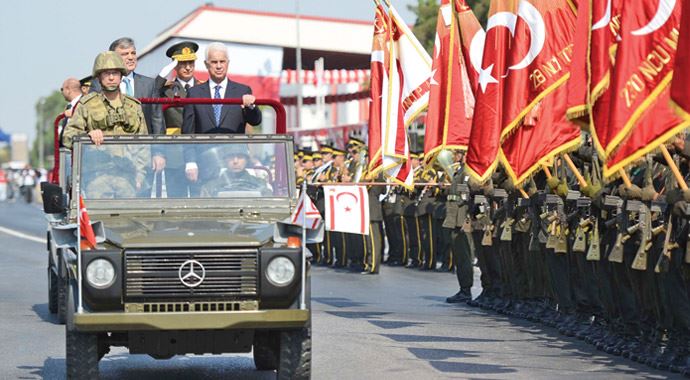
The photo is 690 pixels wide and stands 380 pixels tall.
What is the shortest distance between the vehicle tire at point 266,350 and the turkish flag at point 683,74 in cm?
287

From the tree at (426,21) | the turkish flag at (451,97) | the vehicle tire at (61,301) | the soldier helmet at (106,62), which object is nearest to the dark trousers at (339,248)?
the turkish flag at (451,97)

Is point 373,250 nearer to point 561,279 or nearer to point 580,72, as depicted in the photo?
point 561,279

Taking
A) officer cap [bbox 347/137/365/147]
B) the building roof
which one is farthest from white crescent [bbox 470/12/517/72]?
the building roof

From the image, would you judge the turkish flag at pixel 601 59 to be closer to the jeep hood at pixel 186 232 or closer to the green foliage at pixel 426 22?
the jeep hood at pixel 186 232

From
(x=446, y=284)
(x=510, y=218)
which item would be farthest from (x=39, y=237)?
(x=510, y=218)

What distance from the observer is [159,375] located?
12.3 meters

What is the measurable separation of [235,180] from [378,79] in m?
9.60

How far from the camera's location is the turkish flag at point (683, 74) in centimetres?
1016

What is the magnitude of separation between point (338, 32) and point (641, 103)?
75.7 m

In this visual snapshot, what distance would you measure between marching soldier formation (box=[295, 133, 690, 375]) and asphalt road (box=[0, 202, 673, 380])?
0.29 metres

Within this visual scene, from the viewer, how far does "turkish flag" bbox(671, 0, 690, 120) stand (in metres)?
10.2

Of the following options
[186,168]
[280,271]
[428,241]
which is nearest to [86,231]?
[280,271]

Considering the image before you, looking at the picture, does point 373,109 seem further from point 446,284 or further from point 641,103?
point 641,103

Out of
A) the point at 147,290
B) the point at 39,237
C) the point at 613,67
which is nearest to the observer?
the point at 147,290
